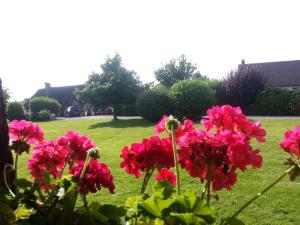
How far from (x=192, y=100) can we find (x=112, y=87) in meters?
8.20

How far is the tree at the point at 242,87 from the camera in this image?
1249 inches

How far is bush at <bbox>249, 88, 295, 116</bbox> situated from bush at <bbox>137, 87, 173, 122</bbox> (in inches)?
373

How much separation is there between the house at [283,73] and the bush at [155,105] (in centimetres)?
2209

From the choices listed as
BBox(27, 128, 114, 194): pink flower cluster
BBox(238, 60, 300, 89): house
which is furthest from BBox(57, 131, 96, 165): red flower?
BBox(238, 60, 300, 89): house

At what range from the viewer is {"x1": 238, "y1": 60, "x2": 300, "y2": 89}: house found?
44125 mm

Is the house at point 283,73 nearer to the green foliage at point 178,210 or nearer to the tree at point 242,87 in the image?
the tree at point 242,87

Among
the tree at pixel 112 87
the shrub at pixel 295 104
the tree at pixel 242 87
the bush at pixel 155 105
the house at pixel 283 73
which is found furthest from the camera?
the house at pixel 283 73

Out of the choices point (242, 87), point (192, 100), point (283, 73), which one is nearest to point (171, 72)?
point (283, 73)

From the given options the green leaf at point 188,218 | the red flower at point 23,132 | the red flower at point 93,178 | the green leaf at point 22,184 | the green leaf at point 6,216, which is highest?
the red flower at point 23,132

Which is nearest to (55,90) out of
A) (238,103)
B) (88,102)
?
(88,102)

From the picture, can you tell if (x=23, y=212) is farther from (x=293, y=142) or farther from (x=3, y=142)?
(x=293, y=142)

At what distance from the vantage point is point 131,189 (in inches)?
227

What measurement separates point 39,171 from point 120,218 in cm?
54

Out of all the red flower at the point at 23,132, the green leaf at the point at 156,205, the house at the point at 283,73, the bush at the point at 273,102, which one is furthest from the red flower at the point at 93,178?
the house at the point at 283,73
